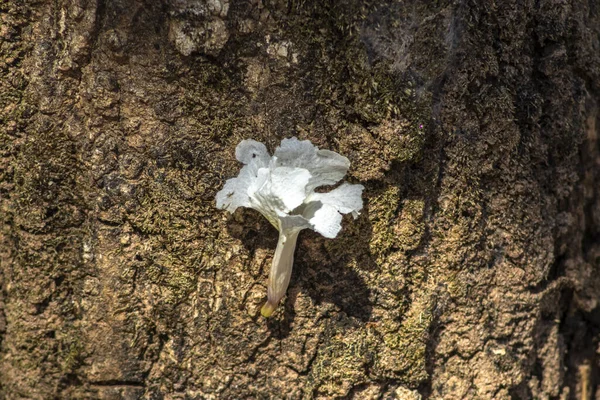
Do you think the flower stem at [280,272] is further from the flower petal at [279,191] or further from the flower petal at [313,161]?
the flower petal at [313,161]

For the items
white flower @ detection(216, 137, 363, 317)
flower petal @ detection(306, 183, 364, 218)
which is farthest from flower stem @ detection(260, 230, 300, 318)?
flower petal @ detection(306, 183, 364, 218)

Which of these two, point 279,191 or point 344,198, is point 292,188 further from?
point 344,198

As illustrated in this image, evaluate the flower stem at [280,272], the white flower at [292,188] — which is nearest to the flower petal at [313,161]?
the white flower at [292,188]

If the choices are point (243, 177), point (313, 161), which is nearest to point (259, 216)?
point (243, 177)

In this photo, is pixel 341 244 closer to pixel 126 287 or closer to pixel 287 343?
pixel 287 343

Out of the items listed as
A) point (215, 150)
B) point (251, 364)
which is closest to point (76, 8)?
point (215, 150)

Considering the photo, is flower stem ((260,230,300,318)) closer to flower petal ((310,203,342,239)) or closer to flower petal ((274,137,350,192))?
flower petal ((310,203,342,239))

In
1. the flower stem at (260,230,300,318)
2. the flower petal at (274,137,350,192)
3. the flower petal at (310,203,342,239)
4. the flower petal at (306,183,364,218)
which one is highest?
the flower petal at (274,137,350,192)
